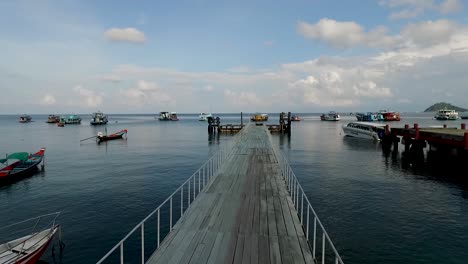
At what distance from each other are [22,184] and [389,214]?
122 feet

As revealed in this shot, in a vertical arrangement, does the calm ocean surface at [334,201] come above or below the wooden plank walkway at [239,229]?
below

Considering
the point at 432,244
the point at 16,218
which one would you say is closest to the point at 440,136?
the point at 432,244

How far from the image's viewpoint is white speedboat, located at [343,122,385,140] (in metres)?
65.5

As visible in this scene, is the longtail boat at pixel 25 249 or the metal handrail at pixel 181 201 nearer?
the metal handrail at pixel 181 201

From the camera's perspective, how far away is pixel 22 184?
30.5 metres

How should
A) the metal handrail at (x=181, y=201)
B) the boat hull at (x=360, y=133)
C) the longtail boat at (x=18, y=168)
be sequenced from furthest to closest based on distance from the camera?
the boat hull at (x=360, y=133)
the longtail boat at (x=18, y=168)
the metal handrail at (x=181, y=201)

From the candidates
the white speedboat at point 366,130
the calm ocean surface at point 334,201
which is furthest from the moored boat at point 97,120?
the white speedboat at point 366,130

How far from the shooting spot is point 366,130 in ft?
226

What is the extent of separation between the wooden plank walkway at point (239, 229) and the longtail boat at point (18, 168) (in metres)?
29.6

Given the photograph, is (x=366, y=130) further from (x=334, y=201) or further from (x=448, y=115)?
(x=448, y=115)

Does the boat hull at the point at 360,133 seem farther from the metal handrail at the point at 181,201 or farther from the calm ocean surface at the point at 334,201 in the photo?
the metal handrail at the point at 181,201

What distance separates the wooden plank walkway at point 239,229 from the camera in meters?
8.38

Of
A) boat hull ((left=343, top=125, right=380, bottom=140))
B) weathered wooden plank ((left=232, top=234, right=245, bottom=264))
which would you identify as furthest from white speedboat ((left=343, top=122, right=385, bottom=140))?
weathered wooden plank ((left=232, top=234, right=245, bottom=264))

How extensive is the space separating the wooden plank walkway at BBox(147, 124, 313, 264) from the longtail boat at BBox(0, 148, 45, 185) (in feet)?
97.1
